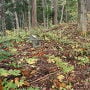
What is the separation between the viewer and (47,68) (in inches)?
276

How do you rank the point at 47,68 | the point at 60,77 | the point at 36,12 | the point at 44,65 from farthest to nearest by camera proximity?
the point at 36,12, the point at 44,65, the point at 47,68, the point at 60,77

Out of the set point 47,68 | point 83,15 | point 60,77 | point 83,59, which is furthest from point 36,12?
point 60,77

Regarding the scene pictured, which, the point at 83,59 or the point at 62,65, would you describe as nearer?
the point at 62,65

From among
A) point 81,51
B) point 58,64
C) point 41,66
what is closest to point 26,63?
point 41,66

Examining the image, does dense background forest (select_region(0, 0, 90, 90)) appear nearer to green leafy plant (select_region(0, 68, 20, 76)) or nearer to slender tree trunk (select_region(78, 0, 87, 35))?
green leafy plant (select_region(0, 68, 20, 76))

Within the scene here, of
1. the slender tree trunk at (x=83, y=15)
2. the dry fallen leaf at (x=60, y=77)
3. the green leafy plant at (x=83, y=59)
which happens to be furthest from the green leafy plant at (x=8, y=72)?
the slender tree trunk at (x=83, y=15)

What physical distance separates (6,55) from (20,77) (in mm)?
1913

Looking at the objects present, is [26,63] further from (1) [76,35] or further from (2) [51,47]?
(1) [76,35]

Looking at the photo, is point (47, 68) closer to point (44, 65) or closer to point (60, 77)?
point (44, 65)

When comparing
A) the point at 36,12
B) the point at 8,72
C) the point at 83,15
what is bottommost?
the point at 36,12

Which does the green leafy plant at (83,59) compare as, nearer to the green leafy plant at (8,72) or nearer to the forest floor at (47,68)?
the forest floor at (47,68)

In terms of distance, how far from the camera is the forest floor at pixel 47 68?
6.05 m

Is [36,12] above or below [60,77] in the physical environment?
below

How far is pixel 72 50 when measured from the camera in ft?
29.5
